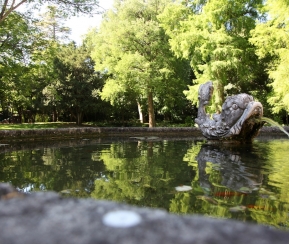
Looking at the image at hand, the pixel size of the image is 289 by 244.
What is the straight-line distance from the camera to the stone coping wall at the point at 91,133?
9.05 m

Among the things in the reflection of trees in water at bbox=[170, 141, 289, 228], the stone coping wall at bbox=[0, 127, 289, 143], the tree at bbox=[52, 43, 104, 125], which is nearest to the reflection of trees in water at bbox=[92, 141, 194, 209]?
the reflection of trees in water at bbox=[170, 141, 289, 228]

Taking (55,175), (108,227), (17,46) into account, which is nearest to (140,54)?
(17,46)

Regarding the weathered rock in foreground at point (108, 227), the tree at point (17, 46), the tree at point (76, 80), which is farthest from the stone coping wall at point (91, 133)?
the tree at point (76, 80)

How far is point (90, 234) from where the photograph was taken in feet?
2.26

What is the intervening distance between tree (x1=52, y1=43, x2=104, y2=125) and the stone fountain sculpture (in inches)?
609

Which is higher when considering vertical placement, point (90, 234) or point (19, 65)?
point (19, 65)

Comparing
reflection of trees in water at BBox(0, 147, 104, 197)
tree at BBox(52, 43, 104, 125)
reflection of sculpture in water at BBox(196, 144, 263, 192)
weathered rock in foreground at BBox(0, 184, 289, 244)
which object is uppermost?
tree at BBox(52, 43, 104, 125)

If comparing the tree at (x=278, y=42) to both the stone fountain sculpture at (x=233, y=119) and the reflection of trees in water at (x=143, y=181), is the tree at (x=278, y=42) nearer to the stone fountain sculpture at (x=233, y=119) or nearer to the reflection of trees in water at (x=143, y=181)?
the stone fountain sculpture at (x=233, y=119)

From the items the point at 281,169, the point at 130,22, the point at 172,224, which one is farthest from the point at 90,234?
the point at 130,22

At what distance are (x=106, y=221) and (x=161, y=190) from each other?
7.24 feet

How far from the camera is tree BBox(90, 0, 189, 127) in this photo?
1583cm

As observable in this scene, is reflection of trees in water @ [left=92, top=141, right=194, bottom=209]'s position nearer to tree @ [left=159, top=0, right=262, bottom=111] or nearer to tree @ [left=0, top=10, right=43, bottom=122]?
tree @ [left=0, top=10, right=43, bottom=122]

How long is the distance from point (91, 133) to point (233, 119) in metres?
6.09

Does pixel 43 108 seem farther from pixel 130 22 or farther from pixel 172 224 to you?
pixel 172 224
